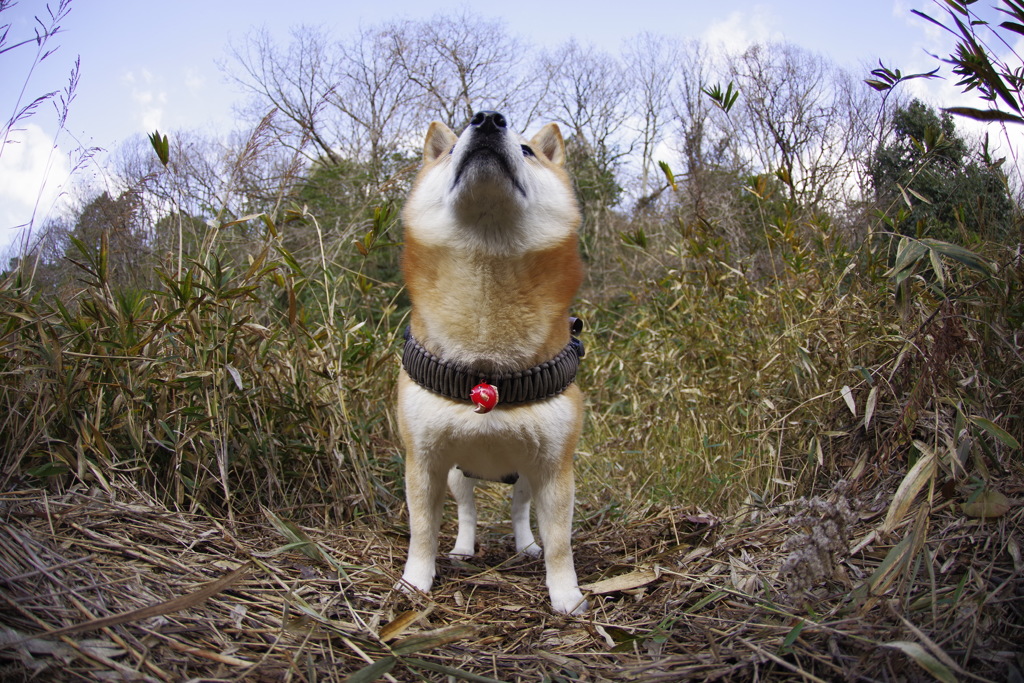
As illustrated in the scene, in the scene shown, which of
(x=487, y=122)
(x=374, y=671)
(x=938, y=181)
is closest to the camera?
(x=374, y=671)

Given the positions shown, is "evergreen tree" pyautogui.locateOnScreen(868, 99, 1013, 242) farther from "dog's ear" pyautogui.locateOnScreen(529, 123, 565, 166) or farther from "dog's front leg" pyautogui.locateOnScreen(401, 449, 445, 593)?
"dog's front leg" pyautogui.locateOnScreen(401, 449, 445, 593)

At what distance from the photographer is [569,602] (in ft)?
6.57

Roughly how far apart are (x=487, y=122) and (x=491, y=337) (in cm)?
69

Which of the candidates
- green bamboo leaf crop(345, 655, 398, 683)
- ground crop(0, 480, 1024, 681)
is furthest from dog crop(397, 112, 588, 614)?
green bamboo leaf crop(345, 655, 398, 683)

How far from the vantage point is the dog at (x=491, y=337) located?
1943 mm

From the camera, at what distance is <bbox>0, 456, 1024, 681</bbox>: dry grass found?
1.27 metres

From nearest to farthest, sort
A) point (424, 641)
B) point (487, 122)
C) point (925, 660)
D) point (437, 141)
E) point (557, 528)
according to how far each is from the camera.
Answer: point (925, 660), point (424, 641), point (487, 122), point (557, 528), point (437, 141)

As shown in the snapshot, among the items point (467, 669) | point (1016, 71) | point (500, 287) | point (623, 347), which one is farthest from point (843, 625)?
point (623, 347)

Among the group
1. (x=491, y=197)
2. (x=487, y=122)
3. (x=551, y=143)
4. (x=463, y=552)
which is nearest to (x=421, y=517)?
(x=463, y=552)

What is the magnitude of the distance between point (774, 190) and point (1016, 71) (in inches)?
90.7

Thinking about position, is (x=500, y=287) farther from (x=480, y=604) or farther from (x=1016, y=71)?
(x=1016, y=71)

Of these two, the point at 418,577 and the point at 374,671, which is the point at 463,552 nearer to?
the point at 418,577

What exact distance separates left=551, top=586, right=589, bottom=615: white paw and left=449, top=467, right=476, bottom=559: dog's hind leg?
1.99ft

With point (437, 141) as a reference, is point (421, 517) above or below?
below
